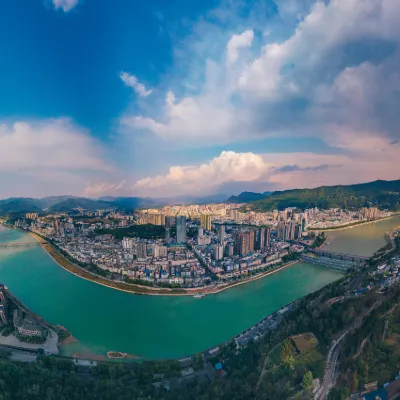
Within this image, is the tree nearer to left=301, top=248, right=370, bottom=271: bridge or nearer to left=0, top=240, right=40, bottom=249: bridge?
left=301, top=248, right=370, bottom=271: bridge

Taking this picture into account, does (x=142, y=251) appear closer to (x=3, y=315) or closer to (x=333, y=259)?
(x=3, y=315)

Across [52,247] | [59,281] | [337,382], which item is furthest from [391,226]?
[52,247]

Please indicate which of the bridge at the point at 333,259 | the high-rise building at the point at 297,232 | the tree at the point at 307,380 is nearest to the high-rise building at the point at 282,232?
the high-rise building at the point at 297,232

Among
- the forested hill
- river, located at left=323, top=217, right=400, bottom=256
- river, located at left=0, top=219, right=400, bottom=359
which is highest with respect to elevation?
the forested hill

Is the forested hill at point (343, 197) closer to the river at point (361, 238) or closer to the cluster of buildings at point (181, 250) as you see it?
the river at point (361, 238)

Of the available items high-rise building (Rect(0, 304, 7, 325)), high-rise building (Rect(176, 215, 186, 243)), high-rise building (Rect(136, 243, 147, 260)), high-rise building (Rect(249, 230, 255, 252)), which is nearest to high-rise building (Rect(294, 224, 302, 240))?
high-rise building (Rect(249, 230, 255, 252))

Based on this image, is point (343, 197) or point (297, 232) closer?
point (297, 232)

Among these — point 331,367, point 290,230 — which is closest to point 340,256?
point 290,230
